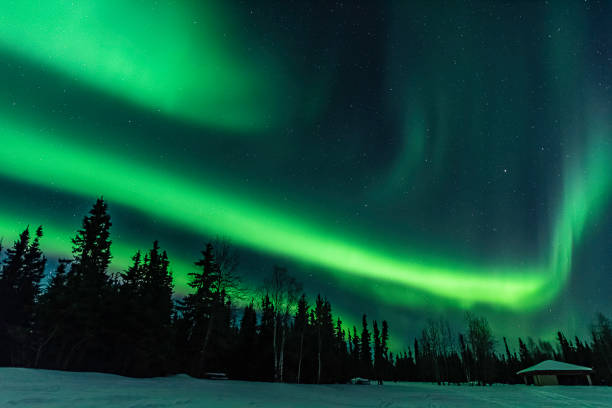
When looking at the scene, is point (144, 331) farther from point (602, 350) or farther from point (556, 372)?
point (602, 350)

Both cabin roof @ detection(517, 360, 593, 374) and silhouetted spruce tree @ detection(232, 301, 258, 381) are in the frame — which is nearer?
silhouetted spruce tree @ detection(232, 301, 258, 381)

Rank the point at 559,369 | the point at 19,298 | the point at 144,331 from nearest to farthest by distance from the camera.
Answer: the point at 144,331 → the point at 19,298 → the point at 559,369

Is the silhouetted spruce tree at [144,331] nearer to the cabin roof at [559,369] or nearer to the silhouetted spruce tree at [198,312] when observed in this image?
the silhouetted spruce tree at [198,312]

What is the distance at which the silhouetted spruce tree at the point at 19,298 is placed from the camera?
34.5m

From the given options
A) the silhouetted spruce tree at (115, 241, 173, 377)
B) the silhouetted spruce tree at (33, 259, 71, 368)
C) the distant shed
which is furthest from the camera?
the distant shed

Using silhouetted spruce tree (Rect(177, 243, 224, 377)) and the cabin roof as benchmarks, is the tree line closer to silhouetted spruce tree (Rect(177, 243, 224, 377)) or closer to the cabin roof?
silhouetted spruce tree (Rect(177, 243, 224, 377))

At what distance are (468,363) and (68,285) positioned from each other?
100395 mm

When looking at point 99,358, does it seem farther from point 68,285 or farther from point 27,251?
point 27,251

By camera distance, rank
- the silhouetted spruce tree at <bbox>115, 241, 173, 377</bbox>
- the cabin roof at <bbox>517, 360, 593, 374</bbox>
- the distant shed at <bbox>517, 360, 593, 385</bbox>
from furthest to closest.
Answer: the distant shed at <bbox>517, 360, 593, 385</bbox>
the cabin roof at <bbox>517, 360, 593, 374</bbox>
the silhouetted spruce tree at <bbox>115, 241, 173, 377</bbox>

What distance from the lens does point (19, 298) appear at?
4306cm

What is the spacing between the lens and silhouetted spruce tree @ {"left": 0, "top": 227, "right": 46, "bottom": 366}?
34.5 m

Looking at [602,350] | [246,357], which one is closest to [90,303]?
[246,357]

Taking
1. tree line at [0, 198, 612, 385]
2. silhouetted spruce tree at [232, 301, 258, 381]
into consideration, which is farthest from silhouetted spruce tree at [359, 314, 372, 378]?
silhouetted spruce tree at [232, 301, 258, 381]

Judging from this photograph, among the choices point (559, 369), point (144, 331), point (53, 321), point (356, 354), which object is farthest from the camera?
point (356, 354)
